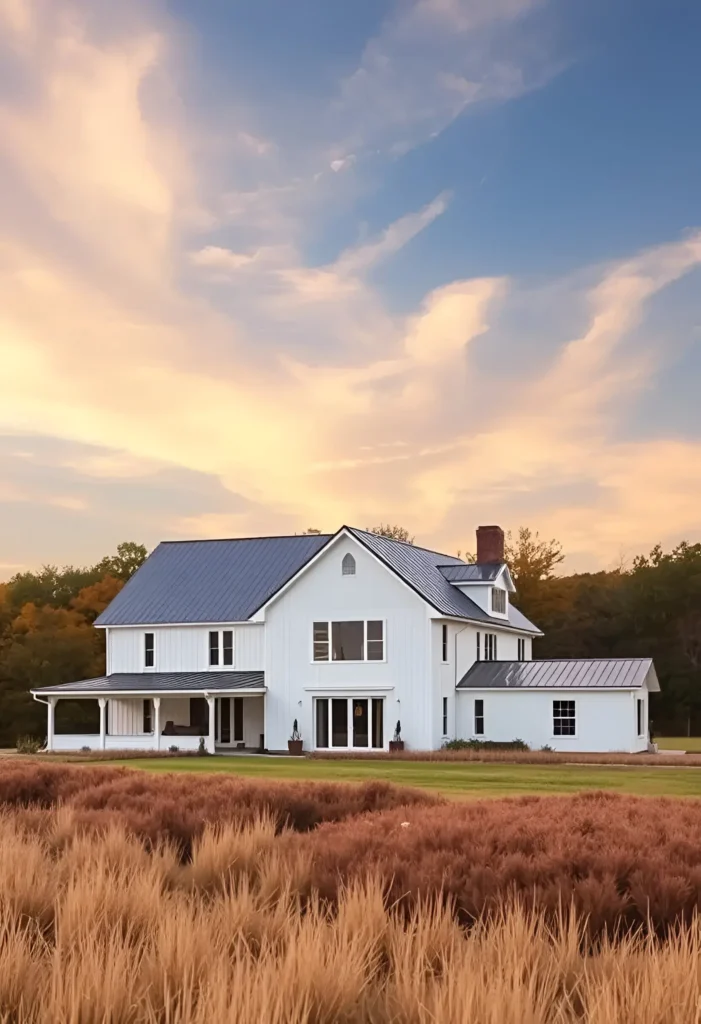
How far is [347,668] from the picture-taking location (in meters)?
48.3

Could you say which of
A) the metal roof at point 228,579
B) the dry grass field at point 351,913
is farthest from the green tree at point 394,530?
the dry grass field at point 351,913

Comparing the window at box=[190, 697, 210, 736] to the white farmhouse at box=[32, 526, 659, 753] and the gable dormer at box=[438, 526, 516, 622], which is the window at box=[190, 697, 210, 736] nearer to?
the white farmhouse at box=[32, 526, 659, 753]

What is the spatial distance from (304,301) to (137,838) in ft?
81.0

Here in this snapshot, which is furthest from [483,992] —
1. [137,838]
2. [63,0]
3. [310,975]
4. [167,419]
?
[167,419]

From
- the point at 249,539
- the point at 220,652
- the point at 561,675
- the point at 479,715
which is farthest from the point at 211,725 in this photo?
the point at 561,675

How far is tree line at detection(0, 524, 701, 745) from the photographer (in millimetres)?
69375

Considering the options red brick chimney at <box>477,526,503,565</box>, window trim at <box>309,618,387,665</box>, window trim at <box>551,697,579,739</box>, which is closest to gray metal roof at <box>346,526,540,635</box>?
red brick chimney at <box>477,526,503,565</box>

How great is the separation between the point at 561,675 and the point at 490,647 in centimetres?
664

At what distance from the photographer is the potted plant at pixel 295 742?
155 feet

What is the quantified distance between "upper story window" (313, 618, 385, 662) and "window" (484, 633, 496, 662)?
688 centimetres

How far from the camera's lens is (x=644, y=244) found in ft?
113

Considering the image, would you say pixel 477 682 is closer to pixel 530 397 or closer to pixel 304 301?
pixel 530 397

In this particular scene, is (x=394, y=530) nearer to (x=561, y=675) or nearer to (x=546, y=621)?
(x=546, y=621)

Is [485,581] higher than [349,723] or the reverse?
higher
